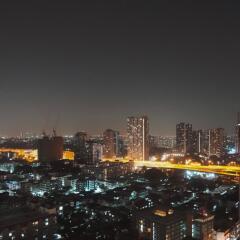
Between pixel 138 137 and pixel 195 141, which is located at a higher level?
pixel 138 137

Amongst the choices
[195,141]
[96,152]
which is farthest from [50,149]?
[195,141]

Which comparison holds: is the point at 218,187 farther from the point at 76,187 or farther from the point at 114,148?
the point at 114,148

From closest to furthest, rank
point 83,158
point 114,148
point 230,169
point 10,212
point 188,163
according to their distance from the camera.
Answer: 1. point 10,212
2. point 230,169
3. point 188,163
4. point 83,158
5. point 114,148

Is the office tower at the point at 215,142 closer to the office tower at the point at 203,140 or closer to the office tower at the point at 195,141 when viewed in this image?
the office tower at the point at 203,140

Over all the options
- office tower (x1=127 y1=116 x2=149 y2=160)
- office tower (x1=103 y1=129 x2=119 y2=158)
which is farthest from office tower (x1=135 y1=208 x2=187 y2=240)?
office tower (x1=103 y1=129 x2=119 y2=158)

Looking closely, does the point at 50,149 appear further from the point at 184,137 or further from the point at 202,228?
the point at 202,228

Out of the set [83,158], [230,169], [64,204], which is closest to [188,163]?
[230,169]
